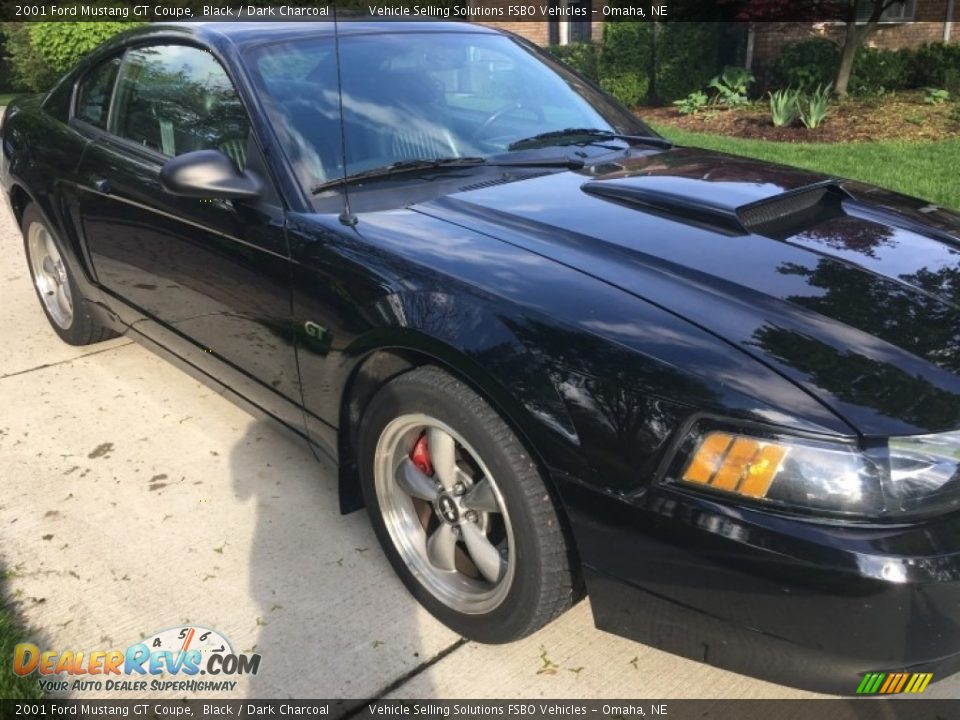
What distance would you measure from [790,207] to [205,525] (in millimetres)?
2229

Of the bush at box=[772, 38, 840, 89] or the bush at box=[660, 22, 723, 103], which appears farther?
the bush at box=[660, 22, 723, 103]

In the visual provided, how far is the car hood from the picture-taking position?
1761mm

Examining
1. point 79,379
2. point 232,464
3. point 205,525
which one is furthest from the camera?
point 79,379

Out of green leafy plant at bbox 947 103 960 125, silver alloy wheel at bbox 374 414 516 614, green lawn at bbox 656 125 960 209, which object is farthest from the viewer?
green leafy plant at bbox 947 103 960 125

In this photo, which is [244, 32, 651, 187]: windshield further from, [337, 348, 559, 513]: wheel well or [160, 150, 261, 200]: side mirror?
[337, 348, 559, 513]: wheel well

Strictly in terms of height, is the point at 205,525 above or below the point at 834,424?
below

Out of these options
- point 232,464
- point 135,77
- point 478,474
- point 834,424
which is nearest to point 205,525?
point 232,464

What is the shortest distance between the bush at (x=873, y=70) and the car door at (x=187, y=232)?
427 inches

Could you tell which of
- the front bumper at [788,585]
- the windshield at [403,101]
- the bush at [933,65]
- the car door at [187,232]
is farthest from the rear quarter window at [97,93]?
the bush at [933,65]

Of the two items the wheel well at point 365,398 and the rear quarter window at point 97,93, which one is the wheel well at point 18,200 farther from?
the wheel well at point 365,398

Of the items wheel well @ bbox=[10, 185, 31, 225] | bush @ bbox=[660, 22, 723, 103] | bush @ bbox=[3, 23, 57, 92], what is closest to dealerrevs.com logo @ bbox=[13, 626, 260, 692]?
wheel well @ bbox=[10, 185, 31, 225]

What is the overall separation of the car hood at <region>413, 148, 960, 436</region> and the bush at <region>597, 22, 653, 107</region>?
11006mm

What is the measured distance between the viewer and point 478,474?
91.6 inches

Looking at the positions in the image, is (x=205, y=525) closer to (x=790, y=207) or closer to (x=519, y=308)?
(x=519, y=308)
